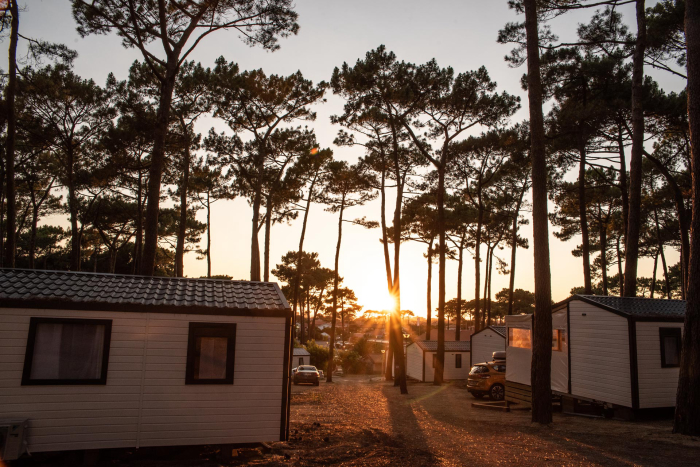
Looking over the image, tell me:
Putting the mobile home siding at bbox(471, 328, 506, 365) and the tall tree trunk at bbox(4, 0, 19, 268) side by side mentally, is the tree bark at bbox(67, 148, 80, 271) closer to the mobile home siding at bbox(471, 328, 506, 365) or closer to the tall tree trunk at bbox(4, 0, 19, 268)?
the tall tree trunk at bbox(4, 0, 19, 268)

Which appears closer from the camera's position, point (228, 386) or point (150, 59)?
point (228, 386)

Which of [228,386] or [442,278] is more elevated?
[442,278]

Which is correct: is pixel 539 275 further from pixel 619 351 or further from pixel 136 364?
pixel 136 364

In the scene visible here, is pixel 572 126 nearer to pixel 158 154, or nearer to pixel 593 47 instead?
pixel 593 47

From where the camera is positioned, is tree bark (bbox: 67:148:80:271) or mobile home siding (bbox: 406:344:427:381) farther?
mobile home siding (bbox: 406:344:427:381)

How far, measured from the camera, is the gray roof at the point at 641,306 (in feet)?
37.1

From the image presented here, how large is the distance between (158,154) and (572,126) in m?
15.0

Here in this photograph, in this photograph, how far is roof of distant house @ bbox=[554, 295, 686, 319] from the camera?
11.3 m

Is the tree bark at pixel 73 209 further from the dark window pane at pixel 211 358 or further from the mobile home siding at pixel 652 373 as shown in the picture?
the mobile home siding at pixel 652 373

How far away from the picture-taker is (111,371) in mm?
6996

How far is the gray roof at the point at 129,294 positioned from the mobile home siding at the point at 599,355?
8703 millimetres

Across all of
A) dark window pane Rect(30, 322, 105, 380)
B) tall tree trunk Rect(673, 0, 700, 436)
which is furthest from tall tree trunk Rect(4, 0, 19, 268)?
tall tree trunk Rect(673, 0, 700, 436)

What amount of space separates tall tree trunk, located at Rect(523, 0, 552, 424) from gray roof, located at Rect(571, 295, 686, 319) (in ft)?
8.37

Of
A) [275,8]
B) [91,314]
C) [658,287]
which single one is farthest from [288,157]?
[658,287]
